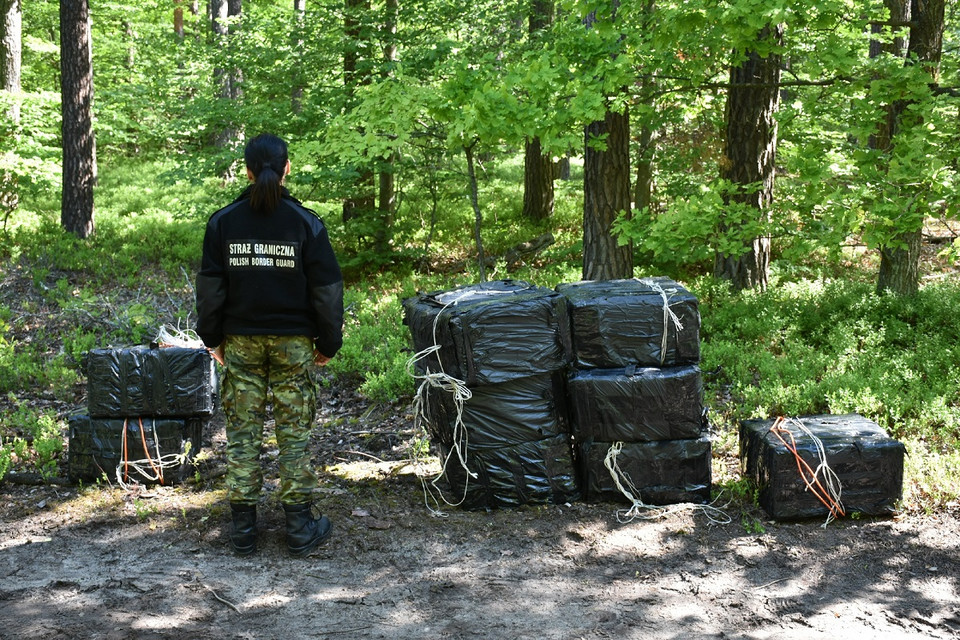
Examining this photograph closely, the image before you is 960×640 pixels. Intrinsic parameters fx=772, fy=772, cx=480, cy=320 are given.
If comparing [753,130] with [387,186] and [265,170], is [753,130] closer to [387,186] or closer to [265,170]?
[387,186]

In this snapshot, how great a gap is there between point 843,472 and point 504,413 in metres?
2.17

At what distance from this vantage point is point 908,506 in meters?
5.09

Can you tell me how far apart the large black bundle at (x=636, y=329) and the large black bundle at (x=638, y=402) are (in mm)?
79

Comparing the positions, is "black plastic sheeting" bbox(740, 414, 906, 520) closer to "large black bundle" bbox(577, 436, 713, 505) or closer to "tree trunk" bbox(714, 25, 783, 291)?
"large black bundle" bbox(577, 436, 713, 505)

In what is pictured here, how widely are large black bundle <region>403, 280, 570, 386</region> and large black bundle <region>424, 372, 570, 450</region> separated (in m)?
0.11

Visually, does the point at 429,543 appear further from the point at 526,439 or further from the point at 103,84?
the point at 103,84

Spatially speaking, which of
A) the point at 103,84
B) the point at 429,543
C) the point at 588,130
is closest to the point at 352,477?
the point at 429,543

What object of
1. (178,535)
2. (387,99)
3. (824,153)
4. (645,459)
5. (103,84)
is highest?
(103,84)

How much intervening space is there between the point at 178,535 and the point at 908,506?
15.5ft

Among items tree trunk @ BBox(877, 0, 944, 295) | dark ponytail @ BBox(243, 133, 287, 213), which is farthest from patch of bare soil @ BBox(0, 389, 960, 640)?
tree trunk @ BBox(877, 0, 944, 295)

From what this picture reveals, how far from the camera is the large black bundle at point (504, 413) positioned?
4945 mm

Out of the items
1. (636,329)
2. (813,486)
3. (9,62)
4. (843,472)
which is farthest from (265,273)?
(9,62)

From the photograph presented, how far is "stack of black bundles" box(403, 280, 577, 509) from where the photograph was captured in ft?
15.9

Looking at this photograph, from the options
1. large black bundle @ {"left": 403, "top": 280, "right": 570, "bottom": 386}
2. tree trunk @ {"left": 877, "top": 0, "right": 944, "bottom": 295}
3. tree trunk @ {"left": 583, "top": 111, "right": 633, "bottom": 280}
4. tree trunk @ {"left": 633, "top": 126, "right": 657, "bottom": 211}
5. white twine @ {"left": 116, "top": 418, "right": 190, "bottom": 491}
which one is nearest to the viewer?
large black bundle @ {"left": 403, "top": 280, "right": 570, "bottom": 386}
